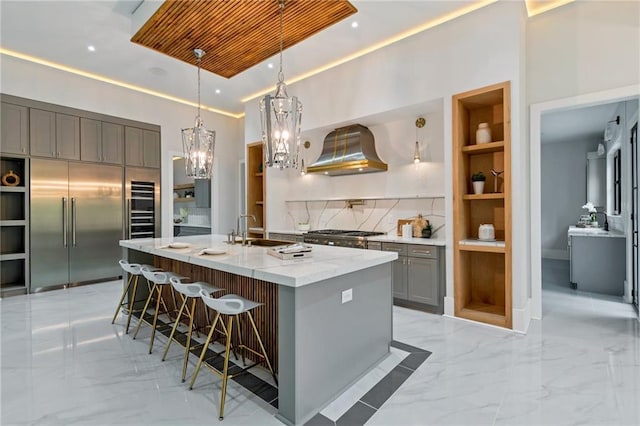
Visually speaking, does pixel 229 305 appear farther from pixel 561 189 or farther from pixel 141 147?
pixel 561 189

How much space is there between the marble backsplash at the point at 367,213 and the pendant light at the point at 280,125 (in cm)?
258

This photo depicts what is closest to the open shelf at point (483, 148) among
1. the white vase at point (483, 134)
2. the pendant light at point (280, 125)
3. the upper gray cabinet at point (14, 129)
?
the white vase at point (483, 134)

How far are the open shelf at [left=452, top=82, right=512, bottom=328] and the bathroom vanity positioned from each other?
6.75 feet

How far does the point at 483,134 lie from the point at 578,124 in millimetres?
4114

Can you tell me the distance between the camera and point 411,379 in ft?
8.14

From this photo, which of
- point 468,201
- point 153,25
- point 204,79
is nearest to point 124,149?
point 204,79

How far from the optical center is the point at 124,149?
588 centimetres

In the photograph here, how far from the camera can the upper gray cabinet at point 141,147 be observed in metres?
5.95

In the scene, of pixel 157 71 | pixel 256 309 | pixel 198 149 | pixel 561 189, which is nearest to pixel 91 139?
pixel 157 71

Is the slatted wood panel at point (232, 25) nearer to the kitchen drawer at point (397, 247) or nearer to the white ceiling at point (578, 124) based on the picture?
the kitchen drawer at point (397, 247)

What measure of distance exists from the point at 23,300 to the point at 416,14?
6.40 m

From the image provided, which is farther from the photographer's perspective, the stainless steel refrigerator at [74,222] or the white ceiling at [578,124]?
the white ceiling at [578,124]

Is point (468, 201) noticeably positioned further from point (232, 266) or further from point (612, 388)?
point (232, 266)

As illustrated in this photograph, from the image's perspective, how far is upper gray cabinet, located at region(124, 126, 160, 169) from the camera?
5.95 meters
